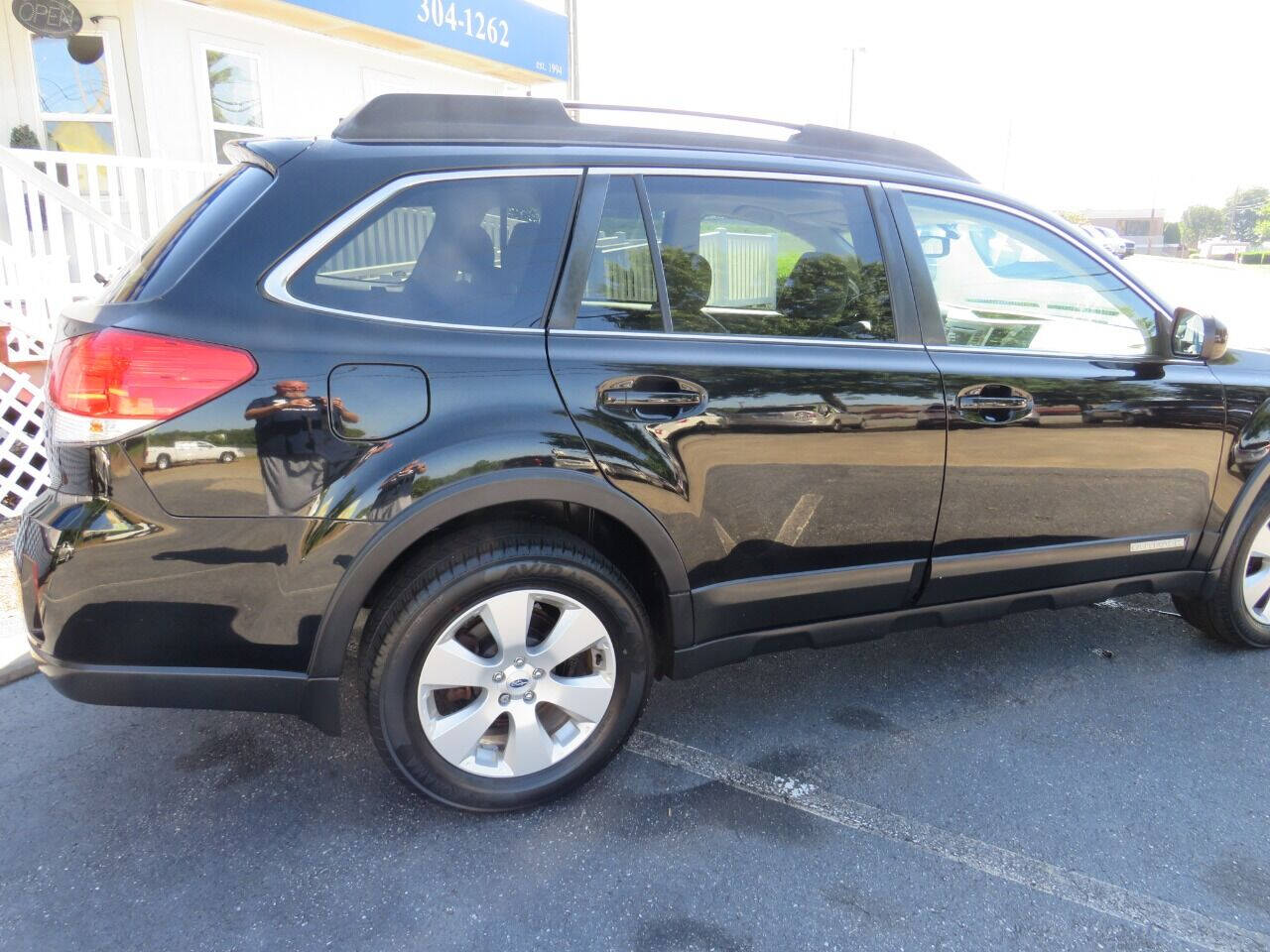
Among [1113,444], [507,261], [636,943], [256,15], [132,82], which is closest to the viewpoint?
[636,943]

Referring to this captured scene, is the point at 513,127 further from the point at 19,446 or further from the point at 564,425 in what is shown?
the point at 19,446

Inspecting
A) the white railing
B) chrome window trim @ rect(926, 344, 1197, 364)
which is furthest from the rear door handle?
the white railing

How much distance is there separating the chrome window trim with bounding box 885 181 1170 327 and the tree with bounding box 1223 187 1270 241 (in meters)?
123

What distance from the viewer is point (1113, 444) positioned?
9.95 feet

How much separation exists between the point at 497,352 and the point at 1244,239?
127988 millimetres

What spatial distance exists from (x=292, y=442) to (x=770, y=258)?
1.48 m

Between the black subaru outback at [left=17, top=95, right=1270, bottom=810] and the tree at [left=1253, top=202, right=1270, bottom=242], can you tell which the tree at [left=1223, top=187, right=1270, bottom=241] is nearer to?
the tree at [left=1253, top=202, right=1270, bottom=242]

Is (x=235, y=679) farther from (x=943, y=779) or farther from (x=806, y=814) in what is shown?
(x=943, y=779)

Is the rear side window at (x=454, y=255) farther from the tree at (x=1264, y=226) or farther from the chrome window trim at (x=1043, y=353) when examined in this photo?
the tree at (x=1264, y=226)

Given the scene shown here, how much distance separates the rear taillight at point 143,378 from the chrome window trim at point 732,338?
0.82 meters

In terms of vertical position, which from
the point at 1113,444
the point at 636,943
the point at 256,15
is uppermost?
the point at 256,15

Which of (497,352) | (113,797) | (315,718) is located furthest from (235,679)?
(497,352)

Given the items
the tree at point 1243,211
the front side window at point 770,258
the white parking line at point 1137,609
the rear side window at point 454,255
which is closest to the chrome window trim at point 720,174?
the front side window at point 770,258

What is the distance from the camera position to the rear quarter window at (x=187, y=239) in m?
2.19
